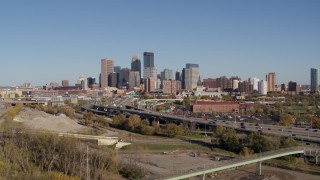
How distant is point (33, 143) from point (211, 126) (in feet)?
60.4

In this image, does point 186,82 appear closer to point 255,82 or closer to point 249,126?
point 255,82

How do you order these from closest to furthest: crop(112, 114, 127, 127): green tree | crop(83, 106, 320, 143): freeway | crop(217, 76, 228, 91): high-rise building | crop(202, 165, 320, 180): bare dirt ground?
crop(202, 165, 320, 180): bare dirt ground → crop(83, 106, 320, 143): freeway → crop(112, 114, 127, 127): green tree → crop(217, 76, 228, 91): high-rise building

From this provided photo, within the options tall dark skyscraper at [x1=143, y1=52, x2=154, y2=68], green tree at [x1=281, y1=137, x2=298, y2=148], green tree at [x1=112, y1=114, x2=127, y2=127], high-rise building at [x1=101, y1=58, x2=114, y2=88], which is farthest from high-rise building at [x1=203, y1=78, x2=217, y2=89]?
green tree at [x1=281, y1=137, x2=298, y2=148]

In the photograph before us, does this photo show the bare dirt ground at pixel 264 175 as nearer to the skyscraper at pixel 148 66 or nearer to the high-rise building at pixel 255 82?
the high-rise building at pixel 255 82

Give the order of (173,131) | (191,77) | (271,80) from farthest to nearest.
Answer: (191,77)
(271,80)
(173,131)

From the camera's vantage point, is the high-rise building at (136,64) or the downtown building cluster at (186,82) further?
the high-rise building at (136,64)

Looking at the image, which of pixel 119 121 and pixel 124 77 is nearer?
pixel 119 121

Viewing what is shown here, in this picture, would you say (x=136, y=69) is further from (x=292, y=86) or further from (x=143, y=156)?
(x=143, y=156)

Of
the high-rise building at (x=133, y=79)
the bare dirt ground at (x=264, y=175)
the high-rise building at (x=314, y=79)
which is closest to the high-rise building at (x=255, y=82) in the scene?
the high-rise building at (x=314, y=79)

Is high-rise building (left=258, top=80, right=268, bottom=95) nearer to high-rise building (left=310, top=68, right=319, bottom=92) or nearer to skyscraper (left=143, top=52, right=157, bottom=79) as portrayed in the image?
high-rise building (left=310, top=68, right=319, bottom=92)

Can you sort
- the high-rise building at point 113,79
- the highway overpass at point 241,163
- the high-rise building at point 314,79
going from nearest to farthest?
the highway overpass at point 241,163 → the high-rise building at point 314,79 → the high-rise building at point 113,79

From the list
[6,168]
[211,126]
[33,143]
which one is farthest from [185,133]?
[6,168]

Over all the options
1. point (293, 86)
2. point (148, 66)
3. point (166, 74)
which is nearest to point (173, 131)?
point (293, 86)

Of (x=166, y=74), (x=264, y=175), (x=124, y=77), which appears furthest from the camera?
(x=166, y=74)
